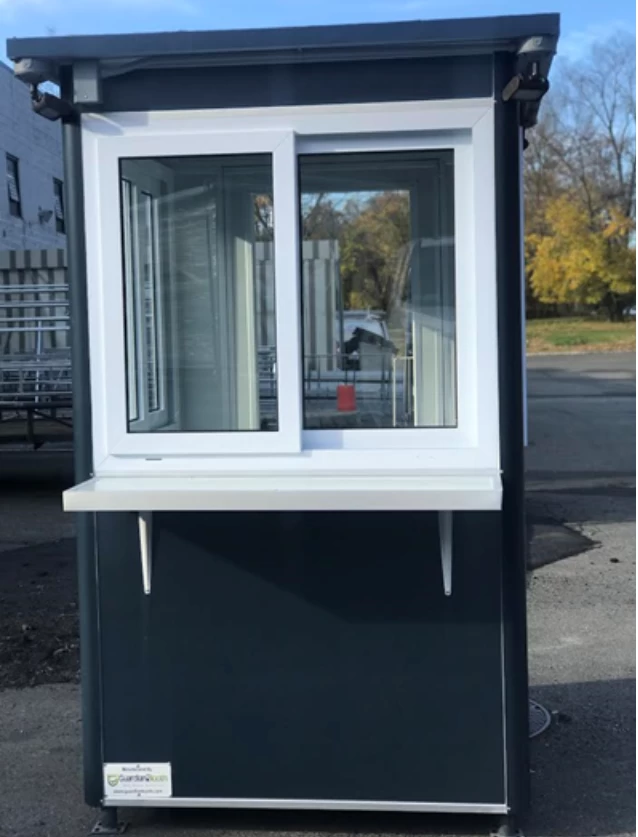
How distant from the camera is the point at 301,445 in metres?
3.51

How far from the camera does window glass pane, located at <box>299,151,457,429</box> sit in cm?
358

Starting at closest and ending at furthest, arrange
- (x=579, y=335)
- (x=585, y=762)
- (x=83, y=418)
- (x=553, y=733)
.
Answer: (x=83, y=418), (x=585, y=762), (x=553, y=733), (x=579, y=335)

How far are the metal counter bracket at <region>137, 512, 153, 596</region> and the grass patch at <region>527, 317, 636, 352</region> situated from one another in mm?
37091

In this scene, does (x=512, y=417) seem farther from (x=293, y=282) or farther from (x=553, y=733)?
(x=553, y=733)

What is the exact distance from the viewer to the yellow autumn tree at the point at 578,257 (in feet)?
148

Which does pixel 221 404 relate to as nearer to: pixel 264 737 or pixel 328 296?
pixel 328 296

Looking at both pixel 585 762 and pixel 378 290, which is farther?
pixel 585 762

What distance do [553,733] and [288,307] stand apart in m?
2.24

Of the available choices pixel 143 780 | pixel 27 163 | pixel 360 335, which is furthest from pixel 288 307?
pixel 27 163

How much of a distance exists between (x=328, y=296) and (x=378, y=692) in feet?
4.23

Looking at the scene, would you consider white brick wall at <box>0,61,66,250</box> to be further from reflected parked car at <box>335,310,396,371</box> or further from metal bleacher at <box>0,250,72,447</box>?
reflected parked car at <box>335,310,396,371</box>

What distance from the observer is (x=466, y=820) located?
374cm

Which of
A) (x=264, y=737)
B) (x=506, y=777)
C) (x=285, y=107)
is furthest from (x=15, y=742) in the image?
(x=285, y=107)

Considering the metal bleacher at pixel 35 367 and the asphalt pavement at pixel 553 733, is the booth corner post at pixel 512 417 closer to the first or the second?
the asphalt pavement at pixel 553 733
